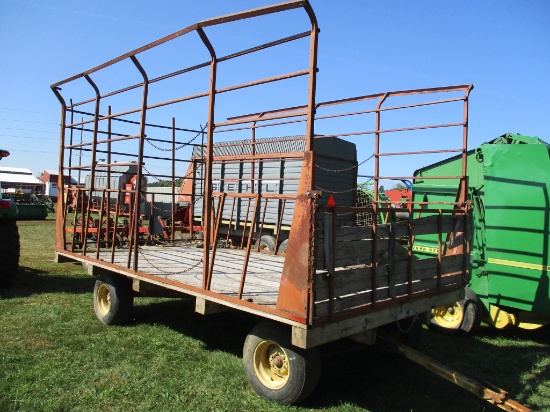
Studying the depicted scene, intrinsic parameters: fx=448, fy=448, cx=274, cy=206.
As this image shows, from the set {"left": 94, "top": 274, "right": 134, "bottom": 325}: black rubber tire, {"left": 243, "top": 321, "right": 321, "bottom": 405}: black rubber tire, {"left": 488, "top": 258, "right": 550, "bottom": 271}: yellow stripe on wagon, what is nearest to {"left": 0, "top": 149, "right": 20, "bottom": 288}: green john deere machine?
{"left": 94, "top": 274, "right": 134, "bottom": 325}: black rubber tire

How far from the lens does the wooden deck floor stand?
13.9 feet

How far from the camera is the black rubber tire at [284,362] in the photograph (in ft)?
11.4

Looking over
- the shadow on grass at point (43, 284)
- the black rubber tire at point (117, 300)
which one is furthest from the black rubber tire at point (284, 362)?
the shadow on grass at point (43, 284)

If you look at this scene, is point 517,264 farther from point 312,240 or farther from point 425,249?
point 312,240

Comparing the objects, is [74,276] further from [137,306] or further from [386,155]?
[386,155]

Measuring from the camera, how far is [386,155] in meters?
6.49

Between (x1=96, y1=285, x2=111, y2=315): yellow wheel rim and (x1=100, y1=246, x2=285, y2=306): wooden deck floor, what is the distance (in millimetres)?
408

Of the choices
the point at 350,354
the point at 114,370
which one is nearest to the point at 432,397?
the point at 350,354

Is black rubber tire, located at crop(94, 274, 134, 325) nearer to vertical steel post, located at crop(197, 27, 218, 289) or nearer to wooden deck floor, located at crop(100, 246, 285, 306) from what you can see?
wooden deck floor, located at crop(100, 246, 285, 306)

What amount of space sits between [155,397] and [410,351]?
87.7 inches

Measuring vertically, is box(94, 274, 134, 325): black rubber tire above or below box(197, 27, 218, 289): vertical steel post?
below

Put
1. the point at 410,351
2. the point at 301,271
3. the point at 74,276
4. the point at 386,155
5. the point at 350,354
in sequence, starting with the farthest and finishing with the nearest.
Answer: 1. the point at 74,276
2. the point at 386,155
3. the point at 350,354
4. the point at 410,351
5. the point at 301,271

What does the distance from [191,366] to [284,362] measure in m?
1.19

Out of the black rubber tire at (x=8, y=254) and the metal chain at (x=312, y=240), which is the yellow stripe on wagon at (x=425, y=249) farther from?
the black rubber tire at (x=8, y=254)
